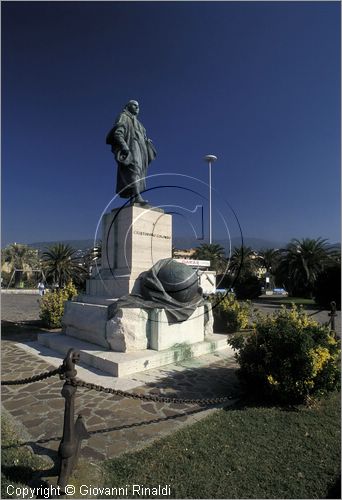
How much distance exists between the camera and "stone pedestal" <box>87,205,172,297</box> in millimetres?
7828

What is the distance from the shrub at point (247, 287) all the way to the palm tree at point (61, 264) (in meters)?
17.1

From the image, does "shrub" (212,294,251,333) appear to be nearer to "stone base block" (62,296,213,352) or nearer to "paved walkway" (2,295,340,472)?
"stone base block" (62,296,213,352)

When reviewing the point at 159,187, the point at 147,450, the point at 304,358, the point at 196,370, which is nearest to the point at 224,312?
the point at 196,370

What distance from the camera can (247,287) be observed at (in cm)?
2959

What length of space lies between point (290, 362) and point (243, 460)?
64.4 inches

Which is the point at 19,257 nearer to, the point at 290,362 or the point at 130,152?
the point at 130,152

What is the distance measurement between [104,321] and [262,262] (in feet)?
134

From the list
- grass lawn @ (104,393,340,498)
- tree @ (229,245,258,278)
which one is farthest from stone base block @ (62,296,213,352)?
tree @ (229,245,258,278)

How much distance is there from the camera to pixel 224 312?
10023 millimetres

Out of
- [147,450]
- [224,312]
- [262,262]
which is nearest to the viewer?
[147,450]

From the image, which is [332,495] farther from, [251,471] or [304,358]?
[304,358]

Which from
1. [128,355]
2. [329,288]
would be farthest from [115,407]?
[329,288]

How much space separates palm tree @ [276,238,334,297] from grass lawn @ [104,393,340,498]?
27841 millimetres

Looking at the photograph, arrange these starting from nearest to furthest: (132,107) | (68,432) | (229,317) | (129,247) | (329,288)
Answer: (68,432)
(129,247)
(132,107)
(229,317)
(329,288)
